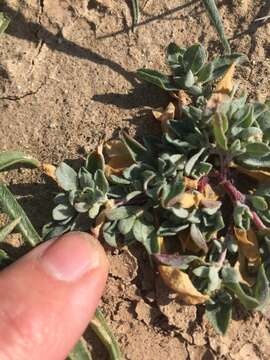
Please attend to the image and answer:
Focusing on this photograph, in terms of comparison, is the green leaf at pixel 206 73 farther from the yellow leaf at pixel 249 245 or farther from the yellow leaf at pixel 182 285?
the yellow leaf at pixel 182 285

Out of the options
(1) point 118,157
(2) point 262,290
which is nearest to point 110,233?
(1) point 118,157

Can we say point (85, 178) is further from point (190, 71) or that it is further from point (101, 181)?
point (190, 71)

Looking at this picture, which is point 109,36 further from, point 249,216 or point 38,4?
point 249,216

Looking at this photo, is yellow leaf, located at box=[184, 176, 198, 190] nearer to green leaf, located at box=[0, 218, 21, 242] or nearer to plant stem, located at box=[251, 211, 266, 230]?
plant stem, located at box=[251, 211, 266, 230]

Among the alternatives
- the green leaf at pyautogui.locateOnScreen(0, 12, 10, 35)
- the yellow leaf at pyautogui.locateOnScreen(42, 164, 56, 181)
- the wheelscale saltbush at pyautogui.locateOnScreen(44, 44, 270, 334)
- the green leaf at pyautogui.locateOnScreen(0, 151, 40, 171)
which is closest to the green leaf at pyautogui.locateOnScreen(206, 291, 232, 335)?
the wheelscale saltbush at pyautogui.locateOnScreen(44, 44, 270, 334)

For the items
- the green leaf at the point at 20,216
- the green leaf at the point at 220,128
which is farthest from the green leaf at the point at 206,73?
the green leaf at the point at 20,216

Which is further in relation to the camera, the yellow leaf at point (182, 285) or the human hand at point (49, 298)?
the yellow leaf at point (182, 285)

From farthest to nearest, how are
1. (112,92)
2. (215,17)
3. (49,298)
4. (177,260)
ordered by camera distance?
(112,92) < (215,17) < (177,260) < (49,298)
